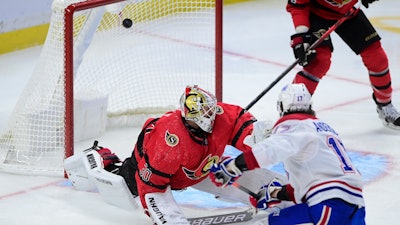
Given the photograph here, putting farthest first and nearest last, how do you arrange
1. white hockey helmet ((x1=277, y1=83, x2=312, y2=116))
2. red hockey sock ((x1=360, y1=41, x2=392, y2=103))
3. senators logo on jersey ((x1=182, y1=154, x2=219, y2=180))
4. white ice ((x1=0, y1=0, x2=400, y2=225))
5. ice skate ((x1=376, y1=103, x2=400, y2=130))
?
1. ice skate ((x1=376, y1=103, x2=400, y2=130))
2. red hockey sock ((x1=360, y1=41, x2=392, y2=103))
3. white ice ((x1=0, y1=0, x2=400, y2=225))
4. senators logo on jersey ((x1=182, y1=154, x2=219, y2=180))
5. white hockey helmet ((x1=277, y1=83, x2=312, y2=116))

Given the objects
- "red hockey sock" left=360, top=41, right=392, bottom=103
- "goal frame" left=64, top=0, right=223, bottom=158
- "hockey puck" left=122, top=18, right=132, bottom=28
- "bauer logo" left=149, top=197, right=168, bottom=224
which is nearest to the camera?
"bauer logo" left=149, top=197, right=168, bottom=224

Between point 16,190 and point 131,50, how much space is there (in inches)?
44.8

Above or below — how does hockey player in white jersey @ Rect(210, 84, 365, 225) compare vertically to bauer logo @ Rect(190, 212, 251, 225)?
above

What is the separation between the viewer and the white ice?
4172mm

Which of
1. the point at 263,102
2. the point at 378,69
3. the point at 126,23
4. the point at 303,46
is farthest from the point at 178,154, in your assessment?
the point at 263,102

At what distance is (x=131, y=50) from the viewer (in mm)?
5266

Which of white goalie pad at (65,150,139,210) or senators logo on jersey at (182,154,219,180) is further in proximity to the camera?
white goalie pad at (65,150,139,210)

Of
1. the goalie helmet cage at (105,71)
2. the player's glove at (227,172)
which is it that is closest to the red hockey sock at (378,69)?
the goalie helmet cage at (105,71)

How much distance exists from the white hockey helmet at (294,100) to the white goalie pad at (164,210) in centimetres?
53

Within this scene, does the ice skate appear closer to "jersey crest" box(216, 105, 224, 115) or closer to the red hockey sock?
the red hockey sock

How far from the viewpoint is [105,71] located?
5082mm

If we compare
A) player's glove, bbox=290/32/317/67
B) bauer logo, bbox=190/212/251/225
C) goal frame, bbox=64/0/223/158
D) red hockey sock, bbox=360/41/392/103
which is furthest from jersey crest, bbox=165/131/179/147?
red hockey sock, bbox=360/41/392/103

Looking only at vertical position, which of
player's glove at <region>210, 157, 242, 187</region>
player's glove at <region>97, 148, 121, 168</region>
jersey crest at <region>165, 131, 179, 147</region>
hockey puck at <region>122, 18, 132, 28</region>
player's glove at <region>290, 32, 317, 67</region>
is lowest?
player's glove at <region>97, 148, 121, 168</region>

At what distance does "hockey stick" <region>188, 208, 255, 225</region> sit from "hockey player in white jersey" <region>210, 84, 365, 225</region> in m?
0.39
